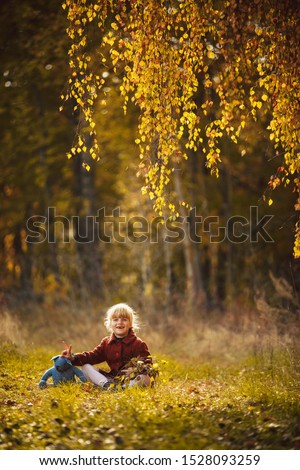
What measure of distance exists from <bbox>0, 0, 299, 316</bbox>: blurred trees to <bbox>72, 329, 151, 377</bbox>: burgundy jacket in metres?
6.06

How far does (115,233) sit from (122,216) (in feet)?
2.06

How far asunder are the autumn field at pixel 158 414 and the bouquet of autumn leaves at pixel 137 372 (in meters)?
0.15

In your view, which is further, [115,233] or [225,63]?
[115,233]

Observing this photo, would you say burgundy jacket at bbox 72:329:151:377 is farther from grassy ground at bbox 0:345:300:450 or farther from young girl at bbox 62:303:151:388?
grassy ground at bbox 0:345:300:450

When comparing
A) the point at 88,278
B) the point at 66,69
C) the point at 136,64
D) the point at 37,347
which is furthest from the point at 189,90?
the point at 88,278

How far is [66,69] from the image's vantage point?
44.1 feet

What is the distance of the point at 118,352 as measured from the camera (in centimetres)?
784

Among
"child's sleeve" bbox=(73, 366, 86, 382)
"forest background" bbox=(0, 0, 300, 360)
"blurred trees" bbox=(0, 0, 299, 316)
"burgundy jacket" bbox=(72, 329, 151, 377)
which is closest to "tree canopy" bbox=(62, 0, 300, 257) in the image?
"burgundy jacket" bbox=(72, 329, 151, 377)

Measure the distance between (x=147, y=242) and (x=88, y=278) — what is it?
6.26 ft

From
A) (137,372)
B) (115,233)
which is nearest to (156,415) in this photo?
(137,372)

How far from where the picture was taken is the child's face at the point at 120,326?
7.81 metres

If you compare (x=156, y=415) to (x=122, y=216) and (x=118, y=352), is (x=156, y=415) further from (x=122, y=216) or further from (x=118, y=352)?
(x=122, y=216)

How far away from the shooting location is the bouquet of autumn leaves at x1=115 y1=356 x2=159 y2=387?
7.41m

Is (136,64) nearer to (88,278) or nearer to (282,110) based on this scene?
(282,110)
